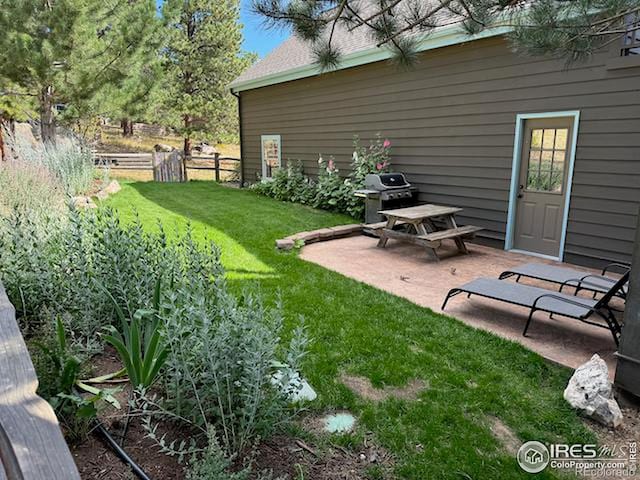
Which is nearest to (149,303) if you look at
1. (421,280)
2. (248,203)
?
(421,280)

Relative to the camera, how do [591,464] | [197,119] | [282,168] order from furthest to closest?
[197,119], [282,168], [591,464]

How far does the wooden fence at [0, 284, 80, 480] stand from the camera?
0.82 metres

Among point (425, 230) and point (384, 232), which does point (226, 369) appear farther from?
point (425, 230)

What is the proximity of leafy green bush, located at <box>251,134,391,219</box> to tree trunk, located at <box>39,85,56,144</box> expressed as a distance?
4.77 metres

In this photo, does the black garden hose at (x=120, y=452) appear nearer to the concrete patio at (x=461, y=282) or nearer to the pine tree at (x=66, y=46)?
the concrete patio at (x=461, y=282)

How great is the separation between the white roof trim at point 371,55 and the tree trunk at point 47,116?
14.3 feet

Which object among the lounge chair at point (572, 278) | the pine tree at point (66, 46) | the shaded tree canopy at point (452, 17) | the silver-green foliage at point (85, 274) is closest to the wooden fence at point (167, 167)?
the pine tree at point (66, 46)

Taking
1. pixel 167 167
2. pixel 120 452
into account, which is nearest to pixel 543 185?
pixel 120 452

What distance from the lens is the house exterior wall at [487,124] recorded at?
4.94m

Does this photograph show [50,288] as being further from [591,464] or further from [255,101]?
[255,101]

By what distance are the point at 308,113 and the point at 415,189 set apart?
12.2 feet

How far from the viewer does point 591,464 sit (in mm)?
2062

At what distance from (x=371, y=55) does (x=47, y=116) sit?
7.20m

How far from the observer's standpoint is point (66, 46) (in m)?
8.36
